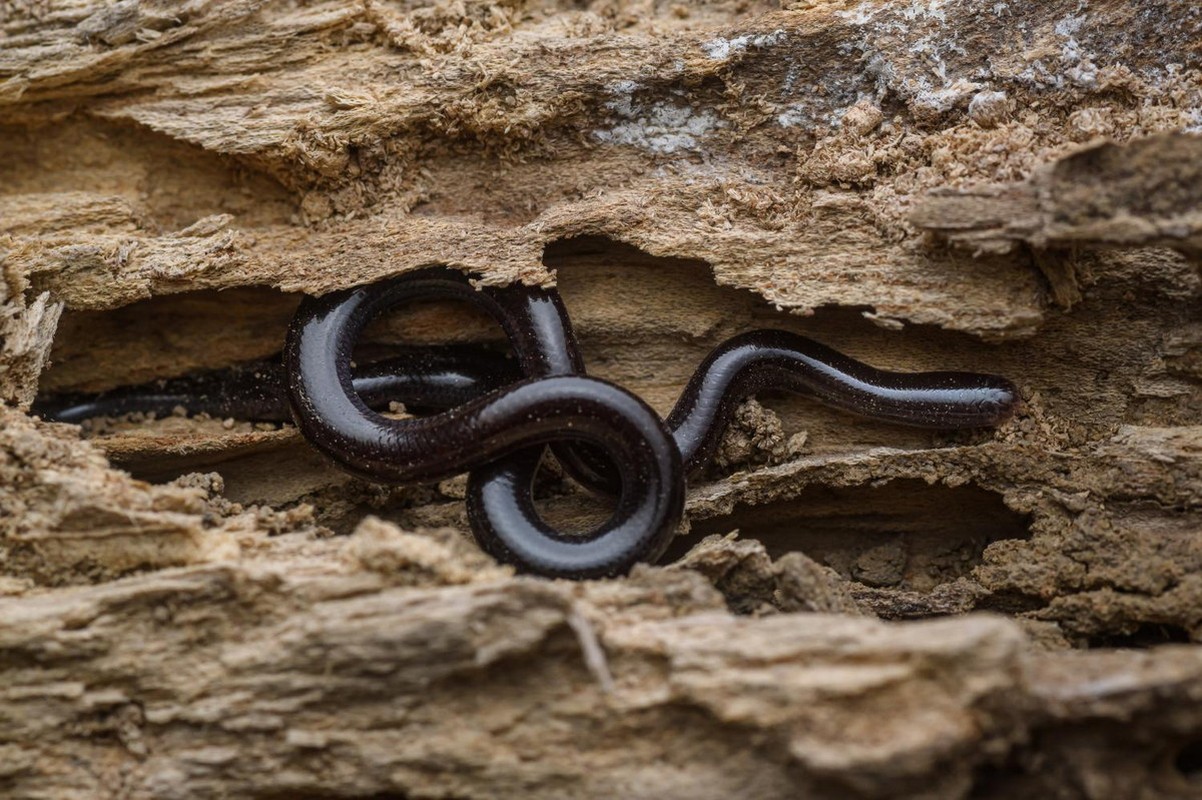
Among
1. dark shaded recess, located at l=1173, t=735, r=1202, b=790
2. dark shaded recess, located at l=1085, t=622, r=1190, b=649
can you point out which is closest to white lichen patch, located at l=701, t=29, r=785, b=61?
dark shaded recess, located at l=1085, t=622, r=1190, b=649

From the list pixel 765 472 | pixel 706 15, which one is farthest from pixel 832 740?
pixel 706 15

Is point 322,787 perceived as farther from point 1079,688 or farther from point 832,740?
point 1079,688

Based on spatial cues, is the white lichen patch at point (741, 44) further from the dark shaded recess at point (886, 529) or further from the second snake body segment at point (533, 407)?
the dark shaded recess at point (886, 529)

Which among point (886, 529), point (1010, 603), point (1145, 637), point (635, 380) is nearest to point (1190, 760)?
point (1145, 637)

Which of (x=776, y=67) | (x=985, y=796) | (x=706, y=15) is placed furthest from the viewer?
(x=706, y=15)

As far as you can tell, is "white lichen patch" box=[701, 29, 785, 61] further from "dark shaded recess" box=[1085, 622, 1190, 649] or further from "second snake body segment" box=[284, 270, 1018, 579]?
"dark shaded recess" box=[1085, 622, 1190, 649]

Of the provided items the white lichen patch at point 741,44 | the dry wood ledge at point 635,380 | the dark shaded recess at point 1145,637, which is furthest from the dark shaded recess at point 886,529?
the white lichen patch at point 741,44

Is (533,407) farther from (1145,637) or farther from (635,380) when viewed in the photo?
(1145,637)
